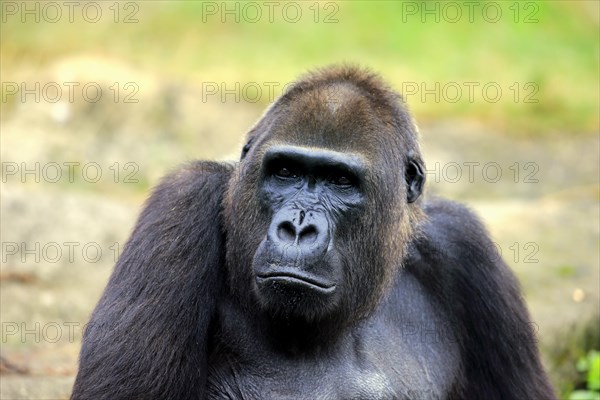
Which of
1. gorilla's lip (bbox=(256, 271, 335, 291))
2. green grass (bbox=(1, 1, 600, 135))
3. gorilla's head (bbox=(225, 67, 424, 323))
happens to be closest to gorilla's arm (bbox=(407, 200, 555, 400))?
gorilla's head (bbox=(225, 67, 424, 323))

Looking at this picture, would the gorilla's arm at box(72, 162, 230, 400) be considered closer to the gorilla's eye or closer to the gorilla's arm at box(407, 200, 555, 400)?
the gorilla's eye

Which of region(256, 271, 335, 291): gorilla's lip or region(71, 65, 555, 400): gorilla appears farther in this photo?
region(71, 65, 555, 400): gorilla

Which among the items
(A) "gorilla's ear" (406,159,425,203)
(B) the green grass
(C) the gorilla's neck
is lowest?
(C) the gorilla's neck

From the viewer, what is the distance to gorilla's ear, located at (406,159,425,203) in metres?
5.91

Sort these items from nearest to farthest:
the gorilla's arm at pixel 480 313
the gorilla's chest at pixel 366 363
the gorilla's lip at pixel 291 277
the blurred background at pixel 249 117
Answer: the gorilla's lip at pixel 291 277
the gorilla's chest at pixel 366 363
the gorilla's arm at pixel 480 313
the blurred background at pixel 249 117

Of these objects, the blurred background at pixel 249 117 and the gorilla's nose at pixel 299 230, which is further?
the blurred background at pixel 249 117

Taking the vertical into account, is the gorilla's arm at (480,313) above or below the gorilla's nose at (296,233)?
below

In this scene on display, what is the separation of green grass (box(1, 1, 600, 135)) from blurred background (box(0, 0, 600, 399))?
0.03 metres

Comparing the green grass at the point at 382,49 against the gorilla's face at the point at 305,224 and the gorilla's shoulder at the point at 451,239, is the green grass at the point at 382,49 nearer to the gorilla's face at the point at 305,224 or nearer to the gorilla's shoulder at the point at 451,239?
the gorilla's shoulder at the point at 451,239

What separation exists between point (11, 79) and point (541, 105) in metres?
8.71

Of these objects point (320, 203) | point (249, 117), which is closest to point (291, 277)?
point (320, 203)

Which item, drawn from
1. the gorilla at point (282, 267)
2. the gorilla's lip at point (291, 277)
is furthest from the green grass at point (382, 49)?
the gorilla's lip at point (291, 277)

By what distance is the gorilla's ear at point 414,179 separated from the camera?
19.4 feet

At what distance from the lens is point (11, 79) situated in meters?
15.5
